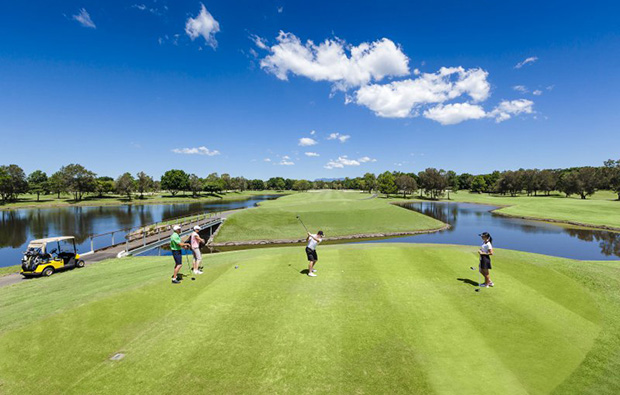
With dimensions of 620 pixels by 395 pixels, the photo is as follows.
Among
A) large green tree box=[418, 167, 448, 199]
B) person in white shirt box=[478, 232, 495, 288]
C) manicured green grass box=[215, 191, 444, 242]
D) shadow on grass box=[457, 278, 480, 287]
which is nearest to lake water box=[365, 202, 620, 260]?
manicured green grass box=[215, 191, 444, 242]

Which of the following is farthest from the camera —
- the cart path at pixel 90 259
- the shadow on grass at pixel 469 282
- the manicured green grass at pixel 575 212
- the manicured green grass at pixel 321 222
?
the manicured green grass at pixel 575 212

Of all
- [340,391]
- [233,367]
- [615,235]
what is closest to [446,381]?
[340,391]

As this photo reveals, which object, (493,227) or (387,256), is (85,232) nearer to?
(387,256)

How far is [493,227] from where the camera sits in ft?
170

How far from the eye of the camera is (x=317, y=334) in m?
7.60

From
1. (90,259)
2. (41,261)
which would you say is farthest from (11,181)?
(41,261)

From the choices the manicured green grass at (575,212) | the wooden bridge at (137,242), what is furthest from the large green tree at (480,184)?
the wooden bridge at (137,242)

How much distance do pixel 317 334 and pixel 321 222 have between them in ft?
129

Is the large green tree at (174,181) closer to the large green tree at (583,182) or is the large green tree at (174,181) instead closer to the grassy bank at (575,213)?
the grassy bank at (575,213)

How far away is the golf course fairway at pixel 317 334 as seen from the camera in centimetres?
586

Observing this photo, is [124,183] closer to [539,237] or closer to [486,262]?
[486,262]

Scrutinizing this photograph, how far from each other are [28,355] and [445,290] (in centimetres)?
1385

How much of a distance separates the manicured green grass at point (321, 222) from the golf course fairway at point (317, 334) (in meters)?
28.7

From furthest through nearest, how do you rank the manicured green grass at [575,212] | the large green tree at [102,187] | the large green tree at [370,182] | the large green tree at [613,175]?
the large green tree at [370,182] < the large green tree at [102,187] < the large green tree at [613,175] < the manicured green grass at [575,212]
